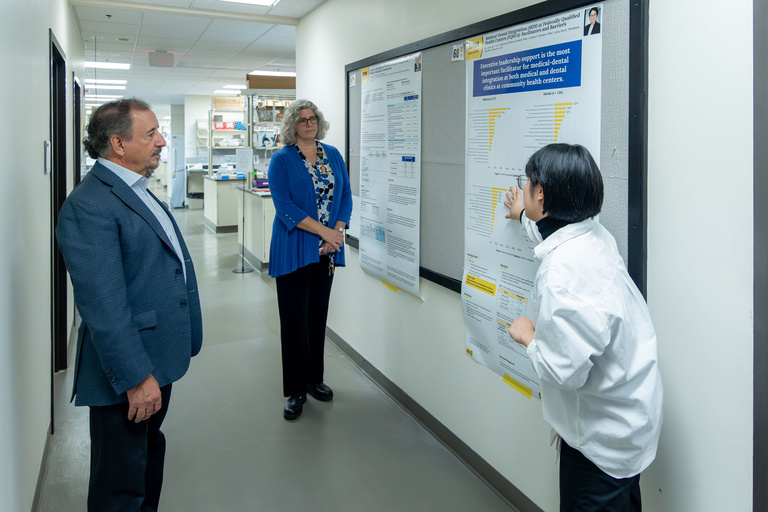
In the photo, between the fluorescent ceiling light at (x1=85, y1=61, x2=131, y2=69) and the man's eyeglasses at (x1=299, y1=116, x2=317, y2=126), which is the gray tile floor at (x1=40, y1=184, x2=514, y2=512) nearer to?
the man's eyeglasses at (x1=299, y1=116, x2=317, y2=126)

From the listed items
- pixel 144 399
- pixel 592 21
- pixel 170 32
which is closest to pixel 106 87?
pixel 170 32

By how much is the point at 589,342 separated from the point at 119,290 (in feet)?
3.86

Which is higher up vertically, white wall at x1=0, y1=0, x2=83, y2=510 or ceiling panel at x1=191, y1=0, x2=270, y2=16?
ceiling panel at x1=191, y1=0, x2=270, y2=16

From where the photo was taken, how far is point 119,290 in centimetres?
154

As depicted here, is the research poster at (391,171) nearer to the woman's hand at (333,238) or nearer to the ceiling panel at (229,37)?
the woman's hand at (333,238)

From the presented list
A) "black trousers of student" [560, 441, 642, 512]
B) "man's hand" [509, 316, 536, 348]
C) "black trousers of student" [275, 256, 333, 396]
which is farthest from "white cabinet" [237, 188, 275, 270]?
"black trousers of student" [560, 441, 642, 512]

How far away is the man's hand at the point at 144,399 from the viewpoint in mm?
1600

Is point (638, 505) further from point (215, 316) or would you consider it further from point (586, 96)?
point (215, 316)

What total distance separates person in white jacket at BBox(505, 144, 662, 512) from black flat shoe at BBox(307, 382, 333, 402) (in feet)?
6.29

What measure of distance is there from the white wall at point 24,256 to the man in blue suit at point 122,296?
0.69ft

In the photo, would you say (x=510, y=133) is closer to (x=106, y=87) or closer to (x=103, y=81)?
(x=103, y=81)

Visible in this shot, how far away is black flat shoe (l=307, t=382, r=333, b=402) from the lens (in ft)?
10.5

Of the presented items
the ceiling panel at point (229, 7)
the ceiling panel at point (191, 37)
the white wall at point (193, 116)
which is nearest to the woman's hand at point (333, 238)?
the ceiling panel at point (191, 37)

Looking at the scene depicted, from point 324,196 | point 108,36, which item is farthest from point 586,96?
point 108,36
